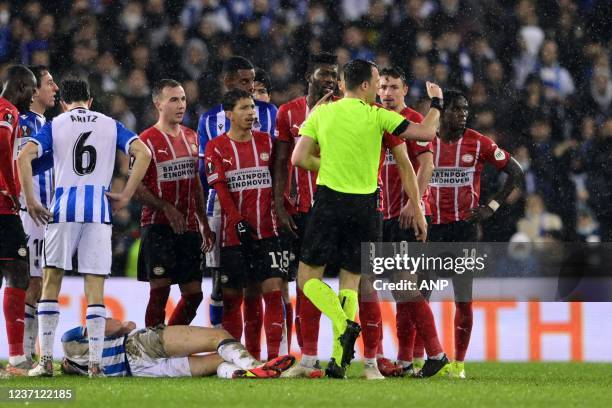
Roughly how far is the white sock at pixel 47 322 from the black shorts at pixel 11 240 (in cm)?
41

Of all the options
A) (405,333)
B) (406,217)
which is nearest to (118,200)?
(406,217)

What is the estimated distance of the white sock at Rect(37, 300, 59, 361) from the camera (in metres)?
7.59

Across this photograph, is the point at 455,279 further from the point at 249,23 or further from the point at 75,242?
the point at 249,23

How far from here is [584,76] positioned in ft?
44.3

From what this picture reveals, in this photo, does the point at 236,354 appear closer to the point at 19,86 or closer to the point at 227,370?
the point at 227,370

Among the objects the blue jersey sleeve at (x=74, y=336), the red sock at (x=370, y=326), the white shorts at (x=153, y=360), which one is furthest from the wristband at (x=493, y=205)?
the blue jersey sleeve at (x=74, y=336)

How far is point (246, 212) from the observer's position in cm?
821

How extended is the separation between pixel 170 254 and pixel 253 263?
660mm

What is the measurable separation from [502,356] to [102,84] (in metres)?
5.11

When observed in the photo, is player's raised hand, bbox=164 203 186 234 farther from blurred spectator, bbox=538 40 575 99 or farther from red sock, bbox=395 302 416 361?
blurred spectator, bbox=538 40 575 99

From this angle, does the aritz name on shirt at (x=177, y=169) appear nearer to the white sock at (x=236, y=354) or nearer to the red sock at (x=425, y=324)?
the white sock at (x=236, y=354)

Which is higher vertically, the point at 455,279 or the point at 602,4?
the point at 602,4

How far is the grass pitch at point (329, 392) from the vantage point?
19.8 ft

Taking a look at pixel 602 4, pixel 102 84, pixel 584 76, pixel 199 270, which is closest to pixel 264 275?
pixel 199 270
